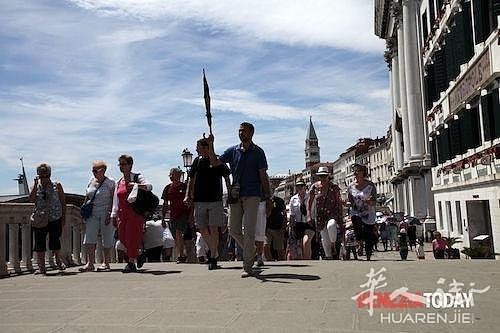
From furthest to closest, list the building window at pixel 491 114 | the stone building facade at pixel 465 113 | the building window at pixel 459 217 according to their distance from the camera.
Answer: the building window at pixel 459 217, the stone building facade at pixel 465 113, the building window at pixel 491 114

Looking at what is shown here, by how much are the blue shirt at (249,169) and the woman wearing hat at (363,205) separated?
2870 millimetres

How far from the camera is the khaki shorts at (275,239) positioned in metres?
11.5

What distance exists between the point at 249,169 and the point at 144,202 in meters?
2.20

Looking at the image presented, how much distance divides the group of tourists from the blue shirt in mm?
13

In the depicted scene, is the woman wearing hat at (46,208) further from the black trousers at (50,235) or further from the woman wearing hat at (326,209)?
the woman wearing hat at (326,209)

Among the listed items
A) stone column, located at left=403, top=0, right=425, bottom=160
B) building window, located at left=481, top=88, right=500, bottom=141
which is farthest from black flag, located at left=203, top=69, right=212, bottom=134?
stone column, located at left=403, top=0, right=425, bottom=160

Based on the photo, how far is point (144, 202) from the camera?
29.0 ft

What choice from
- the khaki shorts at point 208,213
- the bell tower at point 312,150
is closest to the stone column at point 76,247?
the khaki shorts at point 208,213

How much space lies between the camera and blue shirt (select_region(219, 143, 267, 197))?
293 inches

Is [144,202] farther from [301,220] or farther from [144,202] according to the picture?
[301,220]

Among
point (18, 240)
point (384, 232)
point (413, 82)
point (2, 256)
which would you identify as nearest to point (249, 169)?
point (2, 256)

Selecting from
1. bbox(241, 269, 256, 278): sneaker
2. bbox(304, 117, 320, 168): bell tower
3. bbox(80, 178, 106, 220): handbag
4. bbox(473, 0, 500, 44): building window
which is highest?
bbox(304, 117, 320, 168): bell tower

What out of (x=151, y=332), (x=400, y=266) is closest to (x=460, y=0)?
(x=400, y=266)

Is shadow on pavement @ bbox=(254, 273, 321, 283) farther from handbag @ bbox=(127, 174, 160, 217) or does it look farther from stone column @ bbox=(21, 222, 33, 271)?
stone column @ bbox=(21, 222, 33, 271)
